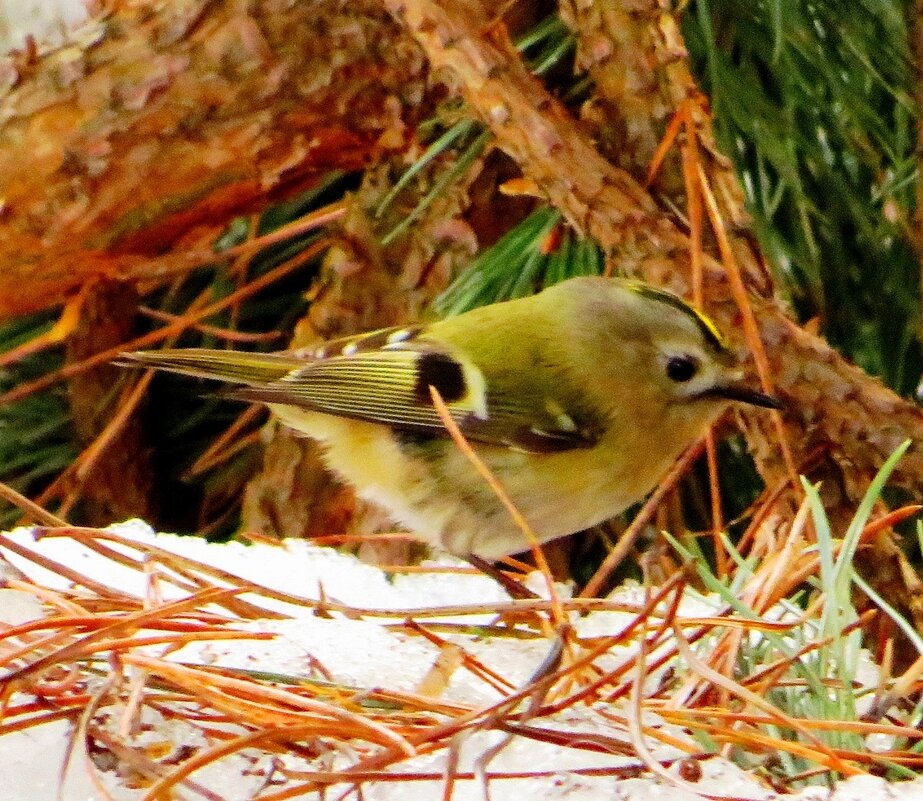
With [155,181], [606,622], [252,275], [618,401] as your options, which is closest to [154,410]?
[252,275]

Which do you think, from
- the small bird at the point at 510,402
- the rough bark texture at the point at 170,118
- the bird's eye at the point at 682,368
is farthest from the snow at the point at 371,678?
the rough bark texture at the point at 170,118

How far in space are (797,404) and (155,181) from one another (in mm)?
570

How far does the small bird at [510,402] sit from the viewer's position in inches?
36.3

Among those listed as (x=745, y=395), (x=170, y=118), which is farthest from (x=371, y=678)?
(x=170, y=118)

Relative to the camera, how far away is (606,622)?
0.78 meters

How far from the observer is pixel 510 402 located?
3.18ft

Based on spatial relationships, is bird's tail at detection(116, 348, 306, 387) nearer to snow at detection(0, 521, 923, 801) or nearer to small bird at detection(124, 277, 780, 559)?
small bird at detection(124, 277, 780, 559)

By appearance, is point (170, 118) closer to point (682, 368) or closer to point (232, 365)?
point (232, 365)

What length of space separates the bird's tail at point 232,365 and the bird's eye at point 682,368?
300 millimetres

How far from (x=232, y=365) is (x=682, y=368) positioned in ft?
1.18

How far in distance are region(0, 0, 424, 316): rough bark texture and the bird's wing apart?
204 millimetres

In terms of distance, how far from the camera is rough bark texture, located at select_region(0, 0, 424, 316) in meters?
1.00

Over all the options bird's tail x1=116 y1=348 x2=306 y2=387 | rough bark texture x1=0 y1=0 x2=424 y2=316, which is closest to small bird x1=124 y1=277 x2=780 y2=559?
bird's tail x1=116 y1=348 x2=306 y2=387

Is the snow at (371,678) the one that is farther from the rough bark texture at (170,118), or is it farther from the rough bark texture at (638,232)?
the rough bark texture at (170,118)
